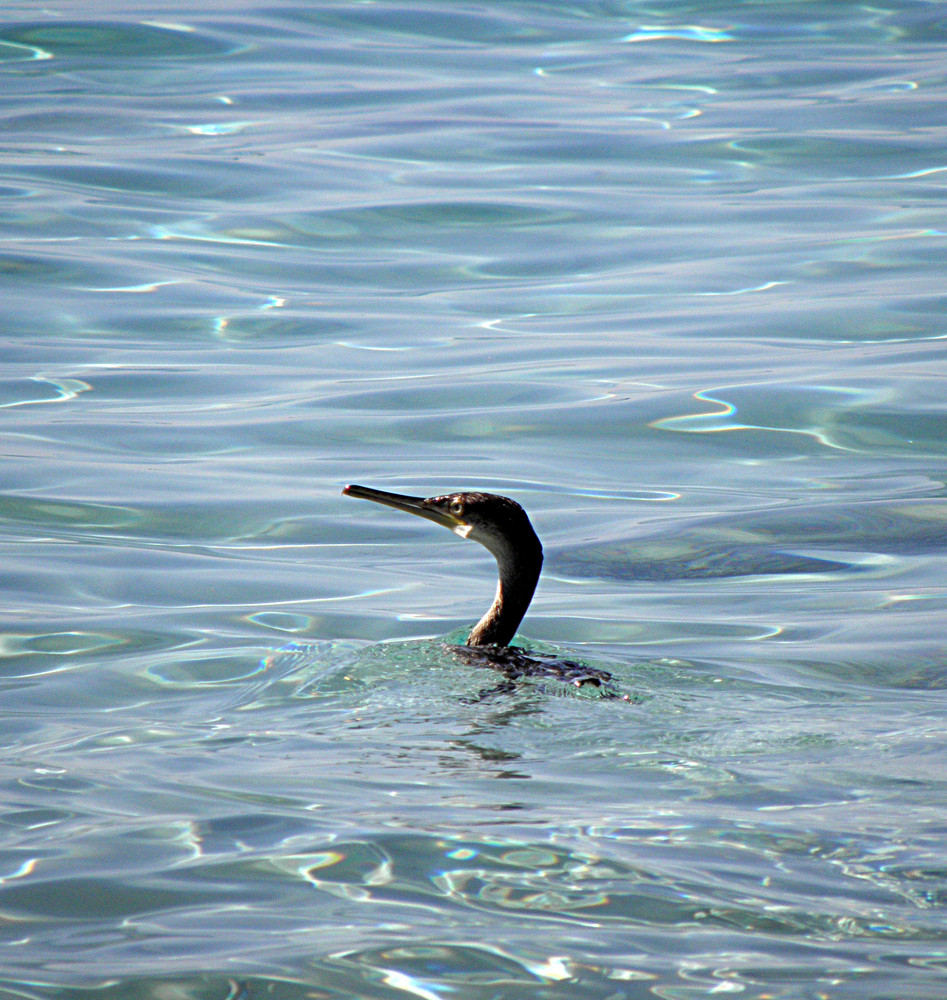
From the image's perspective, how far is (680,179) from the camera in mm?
16266

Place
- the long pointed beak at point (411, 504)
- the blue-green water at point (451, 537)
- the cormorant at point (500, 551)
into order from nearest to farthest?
1. the blue-green water at point (451, 537)
2. the cormorant at point (500, 551)
3. the long pointed beak at point (411, 504)

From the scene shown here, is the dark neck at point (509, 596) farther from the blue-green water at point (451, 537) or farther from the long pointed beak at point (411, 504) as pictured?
the long pointed beak at point (411, 504)

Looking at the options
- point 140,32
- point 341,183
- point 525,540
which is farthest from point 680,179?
point 525,540

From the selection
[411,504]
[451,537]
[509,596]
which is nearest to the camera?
[509,596]

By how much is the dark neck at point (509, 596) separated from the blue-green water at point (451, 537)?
0.24 m

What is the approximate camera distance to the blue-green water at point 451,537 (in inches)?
147

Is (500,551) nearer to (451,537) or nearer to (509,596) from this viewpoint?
(509,596)

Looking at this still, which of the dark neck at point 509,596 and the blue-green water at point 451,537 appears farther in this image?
the dark neck at point 509,596

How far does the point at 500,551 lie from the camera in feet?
20.7

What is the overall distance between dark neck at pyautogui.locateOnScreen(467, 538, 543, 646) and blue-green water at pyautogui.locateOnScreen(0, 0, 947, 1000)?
0.78 feet

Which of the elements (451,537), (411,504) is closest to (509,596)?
(411,504)

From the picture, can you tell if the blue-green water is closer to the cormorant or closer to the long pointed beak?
the cormorant

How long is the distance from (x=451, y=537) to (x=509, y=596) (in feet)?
6.43

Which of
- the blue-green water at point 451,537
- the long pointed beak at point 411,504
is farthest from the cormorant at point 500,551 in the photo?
the blue-green water at point 451,537
